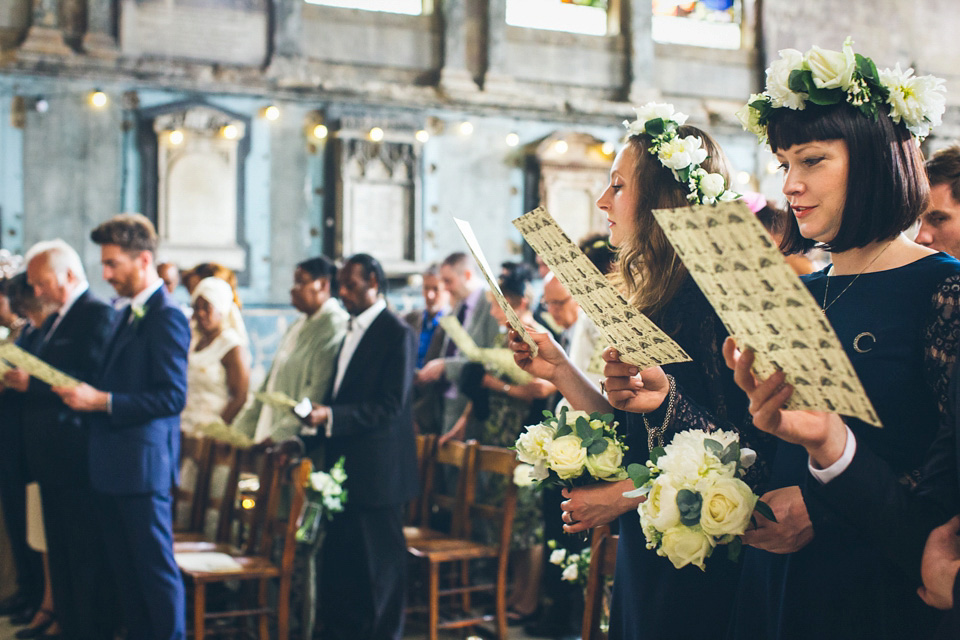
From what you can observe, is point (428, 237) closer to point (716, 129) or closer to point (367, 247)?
point (367, 247)

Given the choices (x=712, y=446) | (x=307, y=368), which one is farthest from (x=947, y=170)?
(x=307, y=368)

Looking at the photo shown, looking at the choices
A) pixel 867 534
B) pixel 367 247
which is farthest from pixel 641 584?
pixel 367 247

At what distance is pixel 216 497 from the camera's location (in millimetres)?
5293

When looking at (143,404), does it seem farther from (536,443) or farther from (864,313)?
(864,313)

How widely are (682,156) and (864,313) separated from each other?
2.19 ft

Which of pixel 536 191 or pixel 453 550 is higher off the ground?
pixel 536 191

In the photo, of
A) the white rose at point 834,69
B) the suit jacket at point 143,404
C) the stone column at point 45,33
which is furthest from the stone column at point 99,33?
the white rose at point 834,69

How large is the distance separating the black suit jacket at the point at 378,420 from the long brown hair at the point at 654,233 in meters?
2.40

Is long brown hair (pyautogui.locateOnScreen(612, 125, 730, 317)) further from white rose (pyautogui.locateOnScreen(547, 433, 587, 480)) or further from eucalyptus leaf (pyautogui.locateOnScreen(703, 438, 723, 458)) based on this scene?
eucalyptus leaf (pyautogui.locateOnScreen(703, 438, 723, 458))

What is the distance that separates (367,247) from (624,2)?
15.2 ft

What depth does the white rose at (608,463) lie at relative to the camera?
2221 millimetres

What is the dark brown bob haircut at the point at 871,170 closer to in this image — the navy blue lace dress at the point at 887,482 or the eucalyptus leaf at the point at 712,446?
the navy blue lace dress at the point at 887,482

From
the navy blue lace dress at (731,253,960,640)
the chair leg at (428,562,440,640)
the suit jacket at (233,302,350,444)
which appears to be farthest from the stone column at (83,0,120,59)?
the navy blue lace dress at (731,253,960,640)

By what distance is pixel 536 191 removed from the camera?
11.3 metres
